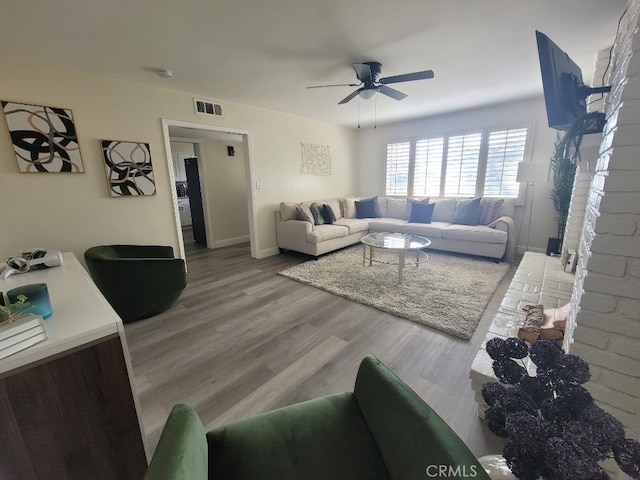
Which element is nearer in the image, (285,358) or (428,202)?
(285,358)

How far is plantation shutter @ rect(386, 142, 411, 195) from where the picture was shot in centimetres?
550

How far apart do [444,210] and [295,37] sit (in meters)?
3.76

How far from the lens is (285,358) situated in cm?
195

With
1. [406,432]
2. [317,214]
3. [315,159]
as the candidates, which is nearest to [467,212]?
[317,214]

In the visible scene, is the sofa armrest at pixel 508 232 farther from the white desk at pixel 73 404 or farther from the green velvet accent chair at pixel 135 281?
the white desk at pixel 73 404

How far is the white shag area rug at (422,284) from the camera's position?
2455 millimetres

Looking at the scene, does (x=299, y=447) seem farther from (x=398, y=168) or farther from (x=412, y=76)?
(x=398, y=168)

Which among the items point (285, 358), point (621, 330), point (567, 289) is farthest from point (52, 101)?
point (567, 289)

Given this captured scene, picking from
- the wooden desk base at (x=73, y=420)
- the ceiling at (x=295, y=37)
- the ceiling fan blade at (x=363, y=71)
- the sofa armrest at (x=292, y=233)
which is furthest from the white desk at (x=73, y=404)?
the sofa armrest at (x=292, y=233)

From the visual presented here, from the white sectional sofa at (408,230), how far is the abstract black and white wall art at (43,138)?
268 centimetres

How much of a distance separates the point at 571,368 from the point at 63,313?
1668 millimetres

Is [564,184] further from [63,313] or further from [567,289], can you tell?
[63,313]

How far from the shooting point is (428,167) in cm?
523

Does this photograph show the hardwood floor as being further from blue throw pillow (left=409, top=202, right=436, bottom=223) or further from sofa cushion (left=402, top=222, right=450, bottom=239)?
blue throw pillow (left=409, top=202, right=436, bottom=223)
